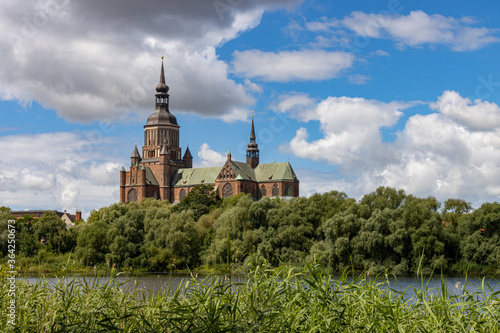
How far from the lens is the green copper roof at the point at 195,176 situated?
323 feet

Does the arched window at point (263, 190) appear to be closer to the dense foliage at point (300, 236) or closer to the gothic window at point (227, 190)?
the gothic window at point (227, 190)

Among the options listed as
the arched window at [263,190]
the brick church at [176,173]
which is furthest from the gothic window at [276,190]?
the arched window at [263,190]

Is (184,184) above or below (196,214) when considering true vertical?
above

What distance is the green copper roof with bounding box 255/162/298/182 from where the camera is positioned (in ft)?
313

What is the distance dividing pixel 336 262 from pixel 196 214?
28.5m

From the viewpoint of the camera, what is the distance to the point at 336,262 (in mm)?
38906

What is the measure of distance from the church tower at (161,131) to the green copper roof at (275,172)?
54.6 ft

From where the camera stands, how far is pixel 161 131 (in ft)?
340

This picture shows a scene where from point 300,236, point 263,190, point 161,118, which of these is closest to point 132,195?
point 161,118

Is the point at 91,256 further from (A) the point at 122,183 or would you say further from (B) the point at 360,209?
(A) the point at 122,183

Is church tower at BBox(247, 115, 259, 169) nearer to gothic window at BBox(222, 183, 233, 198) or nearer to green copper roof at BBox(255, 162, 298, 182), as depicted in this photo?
green copper roof at BBox(255, 162, 298, 182)

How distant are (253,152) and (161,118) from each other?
17782mm

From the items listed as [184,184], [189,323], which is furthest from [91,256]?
Result: [184,184]

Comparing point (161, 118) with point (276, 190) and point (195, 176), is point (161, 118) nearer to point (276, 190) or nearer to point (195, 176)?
point (195, 176)
